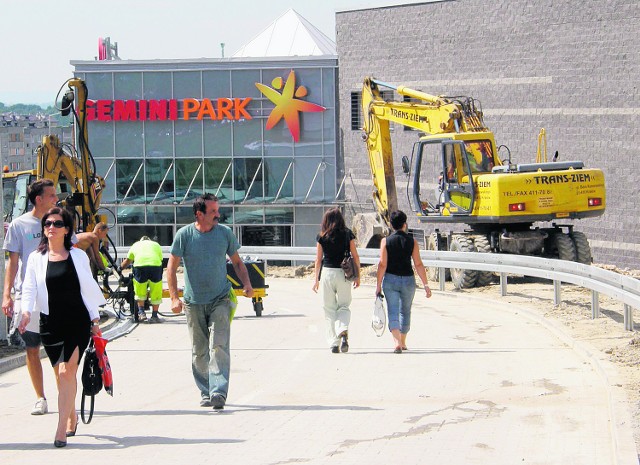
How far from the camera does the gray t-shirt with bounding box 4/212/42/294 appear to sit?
1102cm

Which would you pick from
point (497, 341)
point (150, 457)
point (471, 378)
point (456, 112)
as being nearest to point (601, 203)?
point (456, 112)

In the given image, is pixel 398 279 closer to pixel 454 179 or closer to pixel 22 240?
pixel 22 240

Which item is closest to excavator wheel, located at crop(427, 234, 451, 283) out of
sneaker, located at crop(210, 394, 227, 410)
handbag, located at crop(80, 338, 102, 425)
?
sneaker, located at crop(210, 394, 227, 410)

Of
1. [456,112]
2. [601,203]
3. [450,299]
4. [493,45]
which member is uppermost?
[493,45]

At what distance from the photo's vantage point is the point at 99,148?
153ft

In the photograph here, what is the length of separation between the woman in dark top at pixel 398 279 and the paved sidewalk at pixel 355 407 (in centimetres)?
36

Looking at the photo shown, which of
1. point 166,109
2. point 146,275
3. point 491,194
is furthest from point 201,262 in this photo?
point 166,109

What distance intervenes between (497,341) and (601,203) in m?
9.70

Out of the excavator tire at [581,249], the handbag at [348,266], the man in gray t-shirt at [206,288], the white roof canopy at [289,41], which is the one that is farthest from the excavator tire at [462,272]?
the white roof canopy at [289,41]

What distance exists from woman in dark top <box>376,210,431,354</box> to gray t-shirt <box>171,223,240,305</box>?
4.01 m

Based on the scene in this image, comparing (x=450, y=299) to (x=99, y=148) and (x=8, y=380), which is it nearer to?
(x=8, y=380)

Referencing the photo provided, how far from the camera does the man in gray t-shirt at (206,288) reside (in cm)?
1130

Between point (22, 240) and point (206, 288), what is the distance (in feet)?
5.31

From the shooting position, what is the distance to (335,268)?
14820 mm
